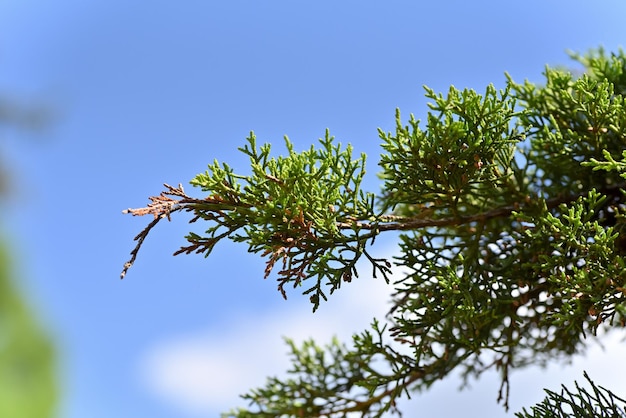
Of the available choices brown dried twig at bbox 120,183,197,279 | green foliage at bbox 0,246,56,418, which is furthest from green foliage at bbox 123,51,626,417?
green foliage at bbox 0,246,56,418

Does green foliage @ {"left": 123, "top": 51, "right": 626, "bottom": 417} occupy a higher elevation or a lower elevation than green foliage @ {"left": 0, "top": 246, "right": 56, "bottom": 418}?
lower

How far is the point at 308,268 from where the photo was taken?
10.4ft

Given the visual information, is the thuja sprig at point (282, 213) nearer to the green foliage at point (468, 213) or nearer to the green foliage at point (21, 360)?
the green foliage at point (468, 213)

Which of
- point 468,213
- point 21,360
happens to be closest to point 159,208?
point 468,213

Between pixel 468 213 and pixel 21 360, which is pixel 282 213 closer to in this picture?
pixel 468 213

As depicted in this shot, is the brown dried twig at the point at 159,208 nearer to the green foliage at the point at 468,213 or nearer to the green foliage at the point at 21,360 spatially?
the green foliage at the point at 468,213

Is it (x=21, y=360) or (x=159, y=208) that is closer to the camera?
(x=159, y=208)

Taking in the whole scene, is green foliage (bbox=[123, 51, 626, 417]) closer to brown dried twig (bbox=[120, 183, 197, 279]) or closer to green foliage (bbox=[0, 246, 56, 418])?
brown dried twig (bbox=[120, 183, 197, 279])

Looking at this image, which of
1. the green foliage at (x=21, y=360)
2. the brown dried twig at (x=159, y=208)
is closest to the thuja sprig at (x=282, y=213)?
the brown dried twig at (x=159, y=208)

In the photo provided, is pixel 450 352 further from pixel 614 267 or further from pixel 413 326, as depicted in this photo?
pixel 614 267

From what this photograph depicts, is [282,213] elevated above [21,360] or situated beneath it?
situated beneath

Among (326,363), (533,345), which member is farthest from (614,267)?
(326,363)

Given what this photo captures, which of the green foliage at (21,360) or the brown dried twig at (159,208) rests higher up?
the green foliage at (21,360)

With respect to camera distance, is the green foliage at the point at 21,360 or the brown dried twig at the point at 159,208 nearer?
the brown dried twig at the point at 159,208
